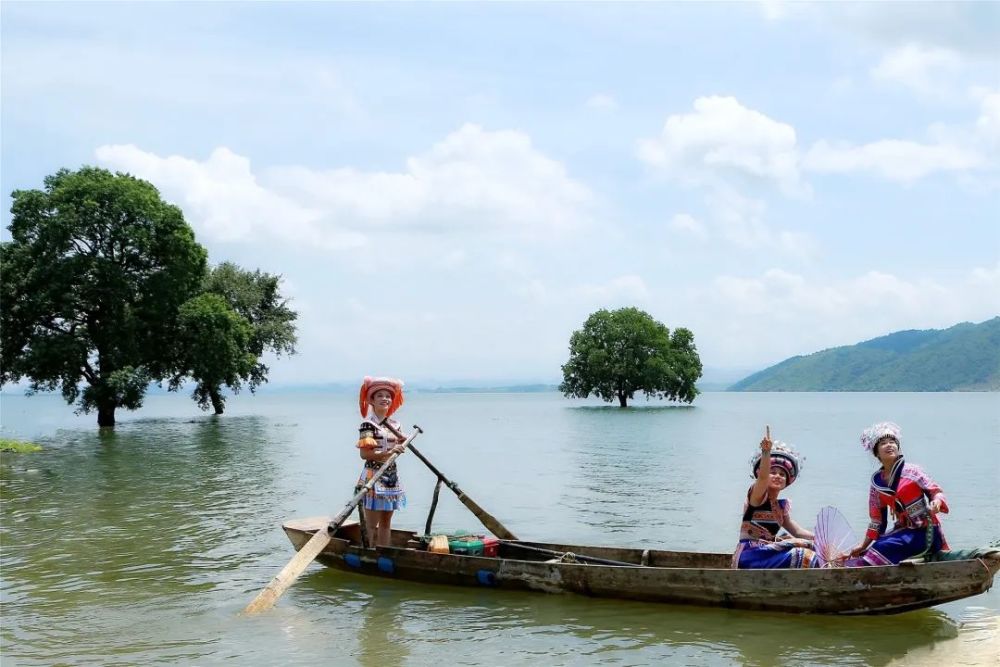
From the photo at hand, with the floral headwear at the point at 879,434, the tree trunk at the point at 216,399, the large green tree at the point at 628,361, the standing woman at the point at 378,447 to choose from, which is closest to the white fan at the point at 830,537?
the floral headwear at the point at 879,434

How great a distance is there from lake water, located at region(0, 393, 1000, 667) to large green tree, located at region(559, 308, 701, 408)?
62.8m

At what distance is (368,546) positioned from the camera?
40.7 ft

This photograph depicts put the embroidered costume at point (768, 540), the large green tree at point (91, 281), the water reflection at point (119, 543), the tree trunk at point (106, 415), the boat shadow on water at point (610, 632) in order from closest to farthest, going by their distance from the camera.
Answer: the boat shadow on water at point (610, 632) → the embroidered costume at point (768, 540) → the water reflection at point (119, 543) → the large green tree at point (91, 281) → the tree trunk at point (106, 415)

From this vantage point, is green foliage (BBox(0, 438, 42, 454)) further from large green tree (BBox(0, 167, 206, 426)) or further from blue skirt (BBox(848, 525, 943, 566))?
blue skirt (BBox(848, 525, 943, 566))

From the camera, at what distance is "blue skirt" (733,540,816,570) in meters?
9.98

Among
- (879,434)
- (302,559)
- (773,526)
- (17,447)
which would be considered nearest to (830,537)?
(773,526)

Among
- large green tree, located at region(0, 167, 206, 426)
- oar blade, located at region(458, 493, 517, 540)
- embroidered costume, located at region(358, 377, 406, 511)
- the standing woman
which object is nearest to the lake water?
the standing woman

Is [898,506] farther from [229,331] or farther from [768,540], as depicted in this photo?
[229,331]

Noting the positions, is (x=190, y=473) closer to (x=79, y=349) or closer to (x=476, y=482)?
(x=476, y=482)

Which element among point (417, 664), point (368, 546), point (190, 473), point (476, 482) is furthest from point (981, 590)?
point (190, 473)

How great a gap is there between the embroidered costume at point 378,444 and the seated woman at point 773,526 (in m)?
4.62

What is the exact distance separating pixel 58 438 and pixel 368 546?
37388 mm

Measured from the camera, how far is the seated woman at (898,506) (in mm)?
9258

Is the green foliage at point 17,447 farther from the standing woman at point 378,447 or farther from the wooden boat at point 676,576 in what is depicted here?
the standing woman at point 378,447
